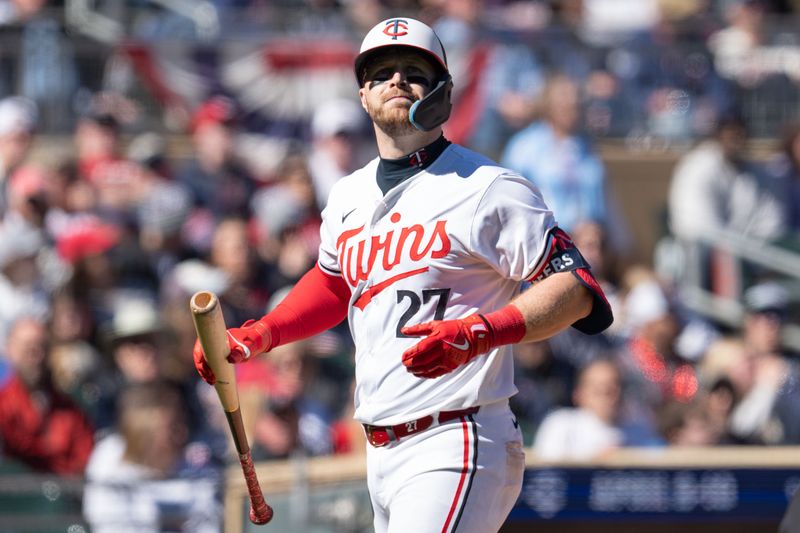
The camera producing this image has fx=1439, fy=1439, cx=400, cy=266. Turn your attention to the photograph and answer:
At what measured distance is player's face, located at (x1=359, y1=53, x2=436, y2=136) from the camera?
4082mm

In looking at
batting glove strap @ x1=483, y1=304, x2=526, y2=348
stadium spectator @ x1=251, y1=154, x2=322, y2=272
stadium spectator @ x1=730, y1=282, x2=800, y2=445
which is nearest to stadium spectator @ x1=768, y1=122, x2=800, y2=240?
stadium spectator @ x1=730, y1=282, x2=800, y2=445

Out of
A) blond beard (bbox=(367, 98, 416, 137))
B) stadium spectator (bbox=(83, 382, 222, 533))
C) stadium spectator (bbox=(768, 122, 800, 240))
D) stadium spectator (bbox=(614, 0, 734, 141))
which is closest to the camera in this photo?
blond beard (bbox=(367, 98, 416, 137))

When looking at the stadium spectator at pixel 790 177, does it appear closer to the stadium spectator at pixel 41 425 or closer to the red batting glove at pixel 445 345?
the stadium spectator at pixel 41 425

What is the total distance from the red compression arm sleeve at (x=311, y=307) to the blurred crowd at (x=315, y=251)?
6.81 feet

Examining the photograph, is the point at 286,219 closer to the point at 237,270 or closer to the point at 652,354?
the point at 237,270

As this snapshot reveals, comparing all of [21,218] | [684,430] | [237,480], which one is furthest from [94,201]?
[684,430]

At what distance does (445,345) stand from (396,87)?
2.83ft

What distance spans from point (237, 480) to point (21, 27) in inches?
227

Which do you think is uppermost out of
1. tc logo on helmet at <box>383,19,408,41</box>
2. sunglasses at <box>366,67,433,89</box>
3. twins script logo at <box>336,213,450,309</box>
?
tc logo on helmet at <box>383,19,408,41</box>

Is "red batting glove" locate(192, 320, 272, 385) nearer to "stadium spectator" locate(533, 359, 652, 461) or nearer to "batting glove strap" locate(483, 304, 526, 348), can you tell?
"batting glove strap" locate(483, 304, 526, 348)

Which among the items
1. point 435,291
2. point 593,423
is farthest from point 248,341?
point 593,423

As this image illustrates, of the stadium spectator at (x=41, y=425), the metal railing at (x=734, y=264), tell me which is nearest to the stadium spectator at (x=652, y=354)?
the metal railing at (x=734, y=264)

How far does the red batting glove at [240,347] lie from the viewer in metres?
4.19

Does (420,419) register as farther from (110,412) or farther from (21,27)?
(21,27)
